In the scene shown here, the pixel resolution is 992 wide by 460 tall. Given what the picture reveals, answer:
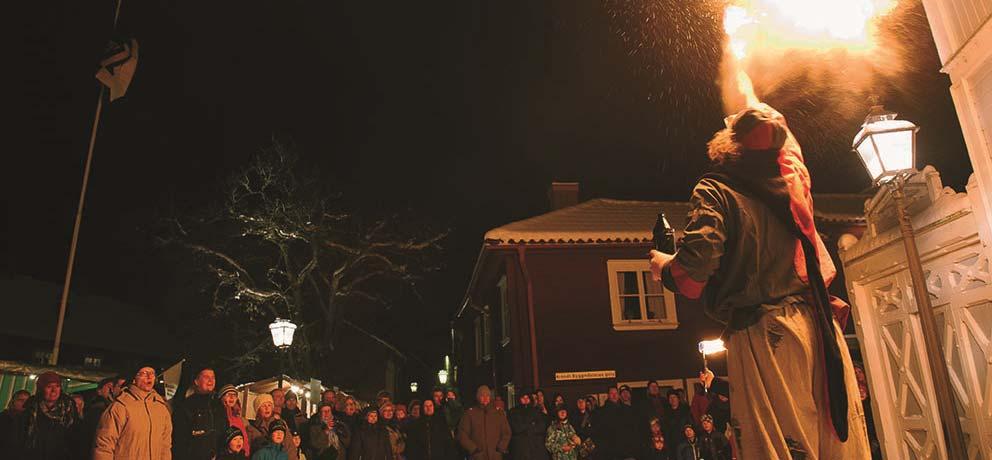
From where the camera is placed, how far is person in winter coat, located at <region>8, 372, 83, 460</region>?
641 centimetres

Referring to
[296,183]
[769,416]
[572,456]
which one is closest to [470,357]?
[296,183]

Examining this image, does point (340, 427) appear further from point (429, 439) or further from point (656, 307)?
point (656, 307)

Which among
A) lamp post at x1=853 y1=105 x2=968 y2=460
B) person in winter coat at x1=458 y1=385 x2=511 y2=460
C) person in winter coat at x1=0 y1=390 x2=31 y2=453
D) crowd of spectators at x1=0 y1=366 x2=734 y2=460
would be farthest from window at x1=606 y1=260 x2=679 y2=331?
person in winter coat at x1=0 y1=390 x2=31 y2=453

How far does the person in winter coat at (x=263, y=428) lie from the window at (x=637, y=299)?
34.0ft

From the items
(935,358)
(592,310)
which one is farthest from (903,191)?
(592,310)

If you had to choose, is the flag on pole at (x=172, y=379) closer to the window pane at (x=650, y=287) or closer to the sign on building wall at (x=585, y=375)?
the sign on building wall at (x=585, y=375)

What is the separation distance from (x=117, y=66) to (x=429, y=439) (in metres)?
9.86

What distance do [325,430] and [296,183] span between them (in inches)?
492

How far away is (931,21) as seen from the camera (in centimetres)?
482

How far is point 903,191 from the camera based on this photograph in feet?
18.0

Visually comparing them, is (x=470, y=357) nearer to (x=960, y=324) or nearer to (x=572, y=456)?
(x=572, y=456)

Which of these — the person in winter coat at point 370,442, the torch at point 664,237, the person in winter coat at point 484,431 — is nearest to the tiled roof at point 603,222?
the person in winter coat at point 484,431

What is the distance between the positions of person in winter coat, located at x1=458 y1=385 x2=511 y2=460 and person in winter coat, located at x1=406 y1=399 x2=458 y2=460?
0.25 metres

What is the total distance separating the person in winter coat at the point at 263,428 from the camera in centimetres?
820
